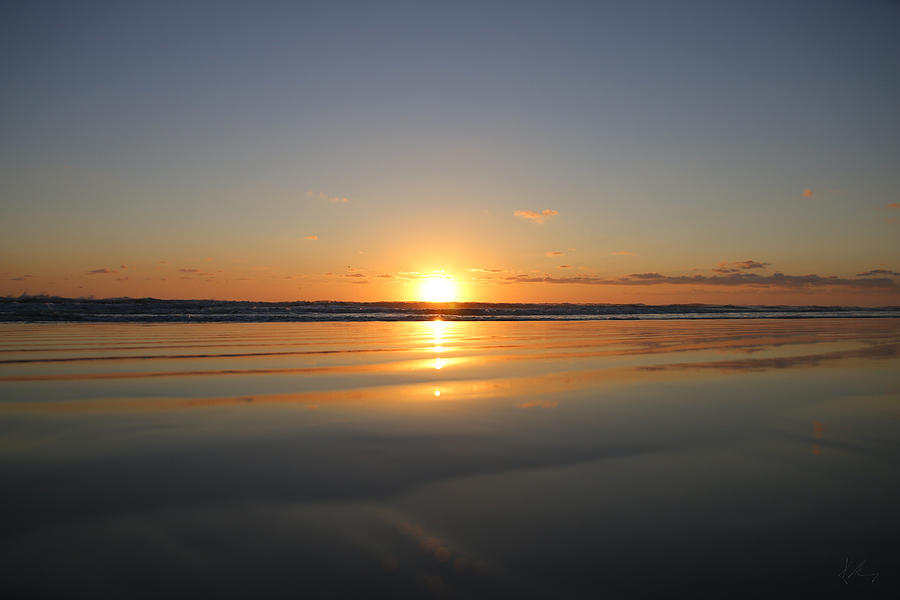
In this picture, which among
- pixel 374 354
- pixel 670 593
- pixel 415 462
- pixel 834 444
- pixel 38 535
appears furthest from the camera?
pixel 374 354

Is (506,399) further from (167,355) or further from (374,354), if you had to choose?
(167,355)

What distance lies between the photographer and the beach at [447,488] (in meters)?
2.24

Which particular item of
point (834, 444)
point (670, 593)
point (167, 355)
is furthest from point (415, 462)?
point (167, 355)

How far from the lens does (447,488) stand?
3.21 meters

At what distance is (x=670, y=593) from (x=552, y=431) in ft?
7.93

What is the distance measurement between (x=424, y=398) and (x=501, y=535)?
3598 millimetres

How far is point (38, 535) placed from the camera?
255 centimetres

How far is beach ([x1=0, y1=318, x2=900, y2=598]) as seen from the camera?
2.24 m

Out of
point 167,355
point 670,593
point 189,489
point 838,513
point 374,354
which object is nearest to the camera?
point 670,593

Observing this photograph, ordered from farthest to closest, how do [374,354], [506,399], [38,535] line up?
[374,354], [506,399], [38,535]

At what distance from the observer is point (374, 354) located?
1079 centimetres

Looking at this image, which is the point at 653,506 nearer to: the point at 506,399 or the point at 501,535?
the point at 501,535

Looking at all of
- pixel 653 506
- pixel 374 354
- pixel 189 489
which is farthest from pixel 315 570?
pixel 374 354

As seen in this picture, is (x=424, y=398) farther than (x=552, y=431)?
Yes
